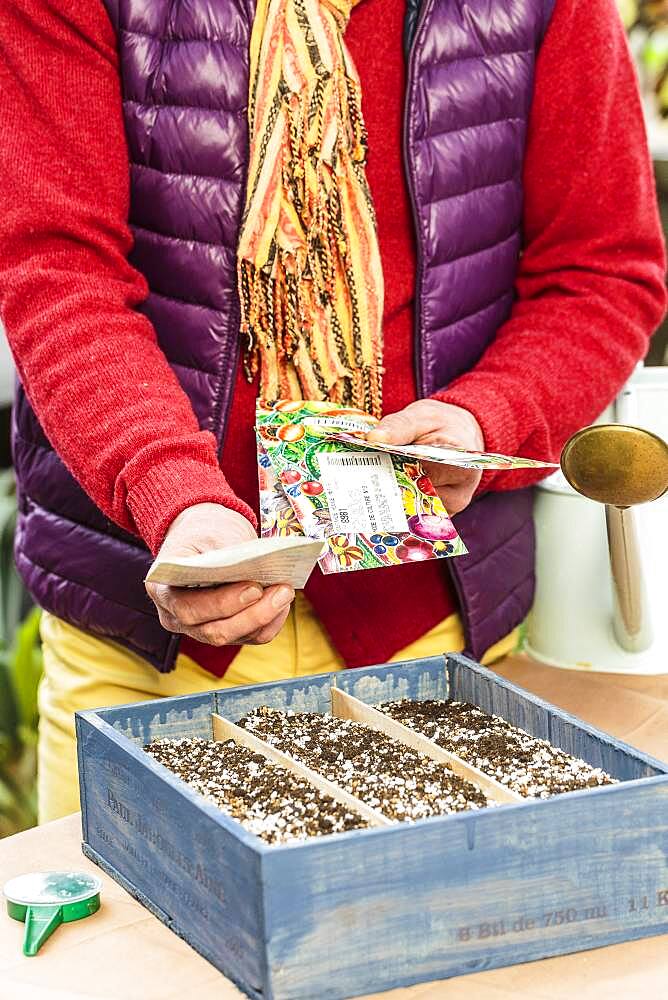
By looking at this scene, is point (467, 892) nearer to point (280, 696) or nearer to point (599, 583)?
point (280, 696)

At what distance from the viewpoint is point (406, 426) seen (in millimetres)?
1287

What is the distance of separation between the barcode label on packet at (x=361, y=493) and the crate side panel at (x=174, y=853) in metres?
0.31

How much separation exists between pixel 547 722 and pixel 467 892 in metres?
0.26

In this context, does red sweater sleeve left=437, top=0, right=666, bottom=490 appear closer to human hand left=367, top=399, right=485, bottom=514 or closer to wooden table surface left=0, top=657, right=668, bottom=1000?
human hand left=367, top=399, right=485, bottom=514

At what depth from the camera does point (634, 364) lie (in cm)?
153

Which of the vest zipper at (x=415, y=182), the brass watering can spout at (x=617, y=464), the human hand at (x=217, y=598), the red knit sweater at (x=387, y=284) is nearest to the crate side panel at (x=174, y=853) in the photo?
the human hand at (x=217, y=598)

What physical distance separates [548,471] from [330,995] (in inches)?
31.8

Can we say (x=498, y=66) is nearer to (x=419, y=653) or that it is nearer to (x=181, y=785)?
(x=419, y=653)

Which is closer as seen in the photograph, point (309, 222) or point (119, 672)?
point (309, 222)

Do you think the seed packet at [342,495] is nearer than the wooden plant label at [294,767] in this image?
No

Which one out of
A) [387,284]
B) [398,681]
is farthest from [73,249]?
[398,681]

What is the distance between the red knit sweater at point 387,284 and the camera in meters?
1.27

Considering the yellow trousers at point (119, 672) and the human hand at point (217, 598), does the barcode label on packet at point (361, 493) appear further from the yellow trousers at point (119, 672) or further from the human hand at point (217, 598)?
the yellow trousers at point (119, 672)

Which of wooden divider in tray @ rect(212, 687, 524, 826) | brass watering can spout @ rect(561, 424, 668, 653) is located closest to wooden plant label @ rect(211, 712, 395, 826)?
wooden divider in tray @ rect(212, 687, 524, 826)
